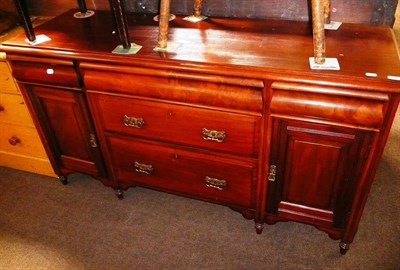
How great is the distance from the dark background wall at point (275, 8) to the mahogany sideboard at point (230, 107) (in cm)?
7

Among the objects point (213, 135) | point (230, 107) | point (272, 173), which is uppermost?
point (230, 107)

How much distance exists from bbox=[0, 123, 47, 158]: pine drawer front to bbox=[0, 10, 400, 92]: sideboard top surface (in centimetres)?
58

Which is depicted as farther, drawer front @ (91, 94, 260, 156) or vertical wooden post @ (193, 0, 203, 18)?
vertical wooden post @ (193, 0, 203, 18)

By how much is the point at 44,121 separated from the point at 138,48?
2.47 feet

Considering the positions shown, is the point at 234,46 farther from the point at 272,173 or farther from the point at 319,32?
the point at 272,173

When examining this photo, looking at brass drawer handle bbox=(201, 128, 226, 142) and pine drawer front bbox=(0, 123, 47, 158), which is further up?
brass drawer handle bbox=(201, 128, 226, 142)

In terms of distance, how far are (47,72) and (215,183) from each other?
0.95 metres

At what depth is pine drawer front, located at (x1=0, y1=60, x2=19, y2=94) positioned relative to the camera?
170cm

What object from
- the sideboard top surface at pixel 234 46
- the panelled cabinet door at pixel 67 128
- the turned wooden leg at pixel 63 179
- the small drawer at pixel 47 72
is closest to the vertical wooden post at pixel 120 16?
the sideboard top surface at pixel 234 46

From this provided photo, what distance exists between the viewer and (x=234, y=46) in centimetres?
138

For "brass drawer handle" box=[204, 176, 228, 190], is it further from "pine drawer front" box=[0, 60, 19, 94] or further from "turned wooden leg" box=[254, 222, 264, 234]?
"pine drawer front" box=[0, 60, 19, 94]

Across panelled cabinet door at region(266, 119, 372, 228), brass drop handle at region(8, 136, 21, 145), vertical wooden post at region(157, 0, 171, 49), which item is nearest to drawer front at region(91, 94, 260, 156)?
panelled cabinet door at region(266, 119, 372, 228)

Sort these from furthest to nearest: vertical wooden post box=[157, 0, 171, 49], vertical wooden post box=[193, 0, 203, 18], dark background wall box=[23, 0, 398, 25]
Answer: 1. vertical wooden post box=[193, 0, 203, 18]
2. dark background wall box=[23, 0, 398, 25]
3. vertical wooden post box=[157, 0, 171, 49]

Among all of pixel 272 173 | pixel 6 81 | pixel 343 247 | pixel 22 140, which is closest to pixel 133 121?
pixel 272 173
